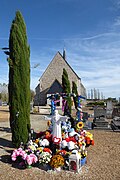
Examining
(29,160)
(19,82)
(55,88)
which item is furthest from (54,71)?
(29,160)

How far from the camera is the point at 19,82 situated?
8.71 meters

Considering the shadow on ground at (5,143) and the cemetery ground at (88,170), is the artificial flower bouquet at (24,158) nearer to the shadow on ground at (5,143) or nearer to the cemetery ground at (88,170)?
the cemetery ground at (88,170)

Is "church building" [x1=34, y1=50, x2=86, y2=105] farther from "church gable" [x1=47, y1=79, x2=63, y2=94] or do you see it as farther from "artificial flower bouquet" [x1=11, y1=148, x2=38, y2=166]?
"artificial flower bouquet" [x1=11, y1=148, x2=38, y2=166]

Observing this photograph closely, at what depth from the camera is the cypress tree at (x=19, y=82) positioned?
852cm

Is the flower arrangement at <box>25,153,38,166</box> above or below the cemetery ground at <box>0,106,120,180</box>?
above

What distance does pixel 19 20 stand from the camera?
360 inches

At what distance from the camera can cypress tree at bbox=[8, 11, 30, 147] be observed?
852 centimetres

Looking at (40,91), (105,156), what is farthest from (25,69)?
(40,91)

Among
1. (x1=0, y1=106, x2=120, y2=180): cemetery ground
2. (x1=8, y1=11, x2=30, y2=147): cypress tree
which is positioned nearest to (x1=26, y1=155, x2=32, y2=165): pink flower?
(x1=0, y1=106, x2=120, y2=180): cemetery ground

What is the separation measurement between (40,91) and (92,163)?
3419cm

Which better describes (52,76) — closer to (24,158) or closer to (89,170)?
(24,158)

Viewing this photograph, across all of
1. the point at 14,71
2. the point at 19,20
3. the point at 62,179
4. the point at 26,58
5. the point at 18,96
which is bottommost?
the point at 62,179

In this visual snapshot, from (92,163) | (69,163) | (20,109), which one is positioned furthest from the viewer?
(20,109)

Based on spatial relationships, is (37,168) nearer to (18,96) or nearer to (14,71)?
(18,96)
